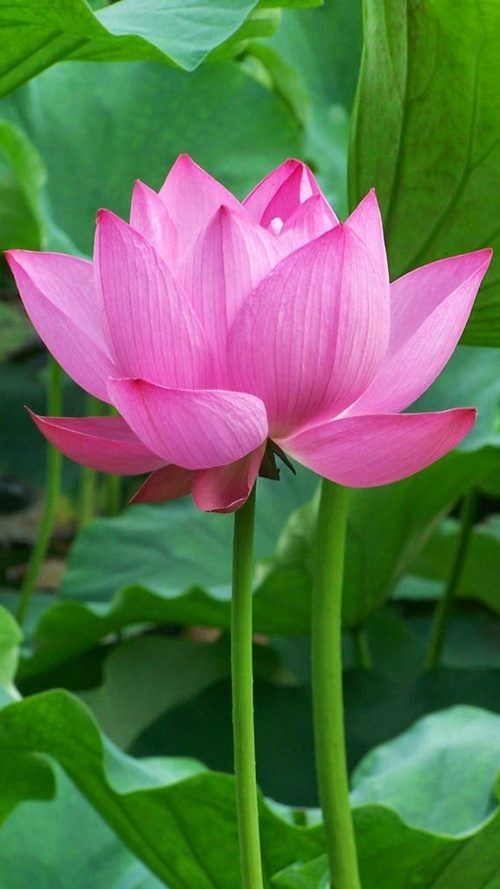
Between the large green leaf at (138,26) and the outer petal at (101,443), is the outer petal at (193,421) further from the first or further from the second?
the large green leaf at (138,26)

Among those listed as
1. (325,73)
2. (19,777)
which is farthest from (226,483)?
(325,73)

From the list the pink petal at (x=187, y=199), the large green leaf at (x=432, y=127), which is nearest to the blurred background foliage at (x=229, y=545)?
the large green leaf at (x=432, y=127)

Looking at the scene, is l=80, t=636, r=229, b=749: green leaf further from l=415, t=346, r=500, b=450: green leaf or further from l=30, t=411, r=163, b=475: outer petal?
l=30, t=411, r=163, b=475: outer petal

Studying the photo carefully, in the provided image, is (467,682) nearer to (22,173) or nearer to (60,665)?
(60,665)

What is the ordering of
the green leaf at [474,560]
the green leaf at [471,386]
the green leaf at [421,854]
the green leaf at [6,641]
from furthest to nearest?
the green leaf at [474,560]
the green leaf at [471,386]
the green leaf at [6,641]
the green leaf at [421,854]

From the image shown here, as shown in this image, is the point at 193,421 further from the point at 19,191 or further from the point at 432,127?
the point at 19,191

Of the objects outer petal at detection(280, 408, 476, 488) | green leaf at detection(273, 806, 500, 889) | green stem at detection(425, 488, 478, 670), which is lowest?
green stem at detection(425, 488, 478, 670)

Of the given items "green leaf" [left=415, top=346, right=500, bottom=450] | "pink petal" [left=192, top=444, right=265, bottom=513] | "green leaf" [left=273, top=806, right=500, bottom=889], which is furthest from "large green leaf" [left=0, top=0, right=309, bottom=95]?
"green leaf" [left=415, top=346, right=500, bottom=450]

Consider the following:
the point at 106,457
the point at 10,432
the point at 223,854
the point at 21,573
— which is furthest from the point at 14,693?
the point at 10,432
